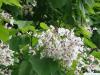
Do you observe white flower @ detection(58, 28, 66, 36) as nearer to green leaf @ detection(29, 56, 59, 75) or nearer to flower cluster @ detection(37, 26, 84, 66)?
flower cluster @ detection(37, 26, 84, 66)

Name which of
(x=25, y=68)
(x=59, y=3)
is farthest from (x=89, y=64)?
(x=25, y=68)

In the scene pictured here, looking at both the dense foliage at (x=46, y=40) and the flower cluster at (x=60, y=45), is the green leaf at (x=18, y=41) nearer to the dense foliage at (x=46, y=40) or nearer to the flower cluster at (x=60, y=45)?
the dense foliage at (x=46, y=40)

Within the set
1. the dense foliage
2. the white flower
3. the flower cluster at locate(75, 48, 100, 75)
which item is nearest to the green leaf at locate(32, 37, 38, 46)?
the dense foliage

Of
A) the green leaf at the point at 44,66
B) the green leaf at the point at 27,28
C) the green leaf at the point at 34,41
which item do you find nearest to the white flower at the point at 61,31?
the green leaf at the point at 44,66

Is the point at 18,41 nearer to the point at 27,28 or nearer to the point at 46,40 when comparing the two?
the point at 27,28

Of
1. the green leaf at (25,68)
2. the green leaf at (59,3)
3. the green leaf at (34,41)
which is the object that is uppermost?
the green leaf at (59,3)

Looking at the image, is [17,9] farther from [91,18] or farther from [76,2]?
[91,18]

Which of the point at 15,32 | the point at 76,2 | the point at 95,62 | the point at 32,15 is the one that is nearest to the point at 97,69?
the point at 95,62
